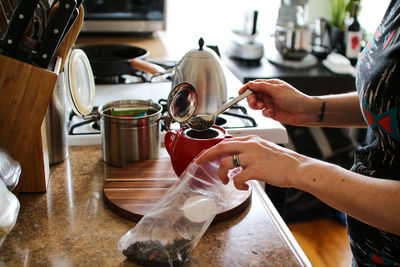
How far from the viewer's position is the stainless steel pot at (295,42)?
241cm

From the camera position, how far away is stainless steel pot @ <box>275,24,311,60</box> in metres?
2.41

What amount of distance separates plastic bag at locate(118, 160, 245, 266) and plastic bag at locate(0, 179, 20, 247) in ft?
0.60

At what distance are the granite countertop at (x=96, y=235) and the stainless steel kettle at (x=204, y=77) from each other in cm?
44

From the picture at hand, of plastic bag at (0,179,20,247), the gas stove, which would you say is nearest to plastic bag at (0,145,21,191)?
plastic bag at (0,179,20,247)

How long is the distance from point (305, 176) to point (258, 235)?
0.15 m

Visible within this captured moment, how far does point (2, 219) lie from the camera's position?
1.94ft

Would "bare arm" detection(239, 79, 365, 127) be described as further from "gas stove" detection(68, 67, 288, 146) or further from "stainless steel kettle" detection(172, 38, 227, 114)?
"stainless steel kettle" detection(172, 38, 227, 114)

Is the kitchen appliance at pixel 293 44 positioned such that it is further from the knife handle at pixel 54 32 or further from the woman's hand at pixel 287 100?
the knife handle at pixel 54 32

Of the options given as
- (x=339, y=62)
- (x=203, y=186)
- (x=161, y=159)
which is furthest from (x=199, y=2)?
(x=203, y=186)

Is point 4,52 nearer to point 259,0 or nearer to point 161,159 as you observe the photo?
point 161,159

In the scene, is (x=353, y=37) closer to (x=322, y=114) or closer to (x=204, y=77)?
(x=204, y=77)

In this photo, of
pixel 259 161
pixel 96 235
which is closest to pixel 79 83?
pixel 96 235

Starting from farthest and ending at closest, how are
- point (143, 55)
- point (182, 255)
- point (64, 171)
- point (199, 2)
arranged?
point (199, 2), point (143, 55), point (64, 171), point (182, 255)

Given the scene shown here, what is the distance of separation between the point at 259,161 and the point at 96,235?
315mm
